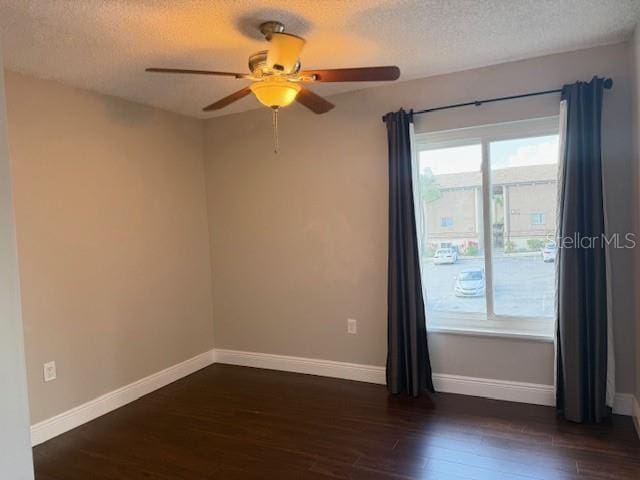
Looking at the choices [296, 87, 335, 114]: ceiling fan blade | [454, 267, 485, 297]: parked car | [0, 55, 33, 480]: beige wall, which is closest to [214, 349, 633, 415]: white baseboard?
[454, 267, 485, 297]: parked car

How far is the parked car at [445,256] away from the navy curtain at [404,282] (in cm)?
25

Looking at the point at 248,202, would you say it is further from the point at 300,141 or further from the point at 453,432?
the point at 453,432

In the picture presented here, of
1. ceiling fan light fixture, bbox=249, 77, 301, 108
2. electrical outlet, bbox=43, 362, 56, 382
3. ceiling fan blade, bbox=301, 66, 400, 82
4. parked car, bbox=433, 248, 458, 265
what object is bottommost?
electrical outlet, bbox=43, 362, 56, 382

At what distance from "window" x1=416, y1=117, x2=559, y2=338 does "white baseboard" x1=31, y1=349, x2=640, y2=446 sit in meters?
0.41

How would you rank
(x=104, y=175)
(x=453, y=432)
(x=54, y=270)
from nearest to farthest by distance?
(x=453, y=432) < (x=54, y=270) < (x=104, y=175)

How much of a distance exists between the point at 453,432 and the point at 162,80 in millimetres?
3062

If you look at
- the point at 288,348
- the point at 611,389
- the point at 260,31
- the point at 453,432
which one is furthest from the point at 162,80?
the point at 611,389

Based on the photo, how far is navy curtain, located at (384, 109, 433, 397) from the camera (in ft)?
10.9

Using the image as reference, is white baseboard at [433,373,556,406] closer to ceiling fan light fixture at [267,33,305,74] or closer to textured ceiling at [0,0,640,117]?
textured ceiling at [0,0,640,117]

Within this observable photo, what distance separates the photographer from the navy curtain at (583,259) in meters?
2.78

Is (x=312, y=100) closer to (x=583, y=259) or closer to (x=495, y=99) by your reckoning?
(x=495, y=99)

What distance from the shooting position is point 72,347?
10.2 ft

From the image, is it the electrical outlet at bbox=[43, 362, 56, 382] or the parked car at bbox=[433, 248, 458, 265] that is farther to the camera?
the parked car at bbox=[433, 248, 458, 265]

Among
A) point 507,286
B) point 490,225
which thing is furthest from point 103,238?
point 507,286
